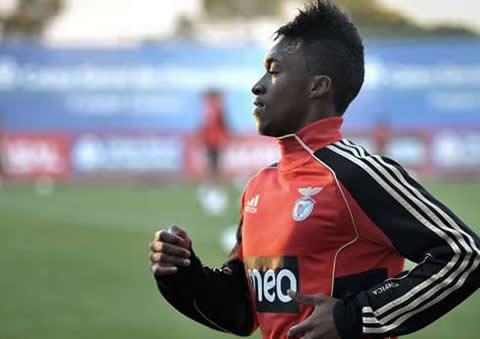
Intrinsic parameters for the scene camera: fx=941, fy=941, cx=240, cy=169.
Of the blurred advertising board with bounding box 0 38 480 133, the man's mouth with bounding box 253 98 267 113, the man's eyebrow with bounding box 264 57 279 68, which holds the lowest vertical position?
the man's mouth with bounding box 253 98 267 113

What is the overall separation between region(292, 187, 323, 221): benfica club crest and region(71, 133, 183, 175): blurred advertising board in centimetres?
1851

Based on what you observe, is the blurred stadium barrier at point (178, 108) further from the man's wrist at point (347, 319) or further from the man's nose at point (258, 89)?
the man's wrist at point (347, 319)

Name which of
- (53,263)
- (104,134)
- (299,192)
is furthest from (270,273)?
(104,134)

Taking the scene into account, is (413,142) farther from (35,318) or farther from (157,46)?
(35,318)

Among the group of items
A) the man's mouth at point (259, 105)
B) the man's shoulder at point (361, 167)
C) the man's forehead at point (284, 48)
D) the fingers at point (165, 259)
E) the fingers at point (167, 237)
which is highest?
the man's forehead at point (284, 48)

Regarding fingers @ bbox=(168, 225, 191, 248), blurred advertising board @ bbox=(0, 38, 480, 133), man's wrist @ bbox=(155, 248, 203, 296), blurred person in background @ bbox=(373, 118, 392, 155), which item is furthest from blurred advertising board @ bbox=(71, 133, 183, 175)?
fingers @ bbox=(168, 225, 191, 248)

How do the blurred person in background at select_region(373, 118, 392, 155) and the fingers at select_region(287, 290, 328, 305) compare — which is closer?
the fingers at select_region(287, 290, 328, 305)

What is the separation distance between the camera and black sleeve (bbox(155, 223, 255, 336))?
286 cm

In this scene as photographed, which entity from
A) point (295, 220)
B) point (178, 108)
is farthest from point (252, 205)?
A: point (178, 108)

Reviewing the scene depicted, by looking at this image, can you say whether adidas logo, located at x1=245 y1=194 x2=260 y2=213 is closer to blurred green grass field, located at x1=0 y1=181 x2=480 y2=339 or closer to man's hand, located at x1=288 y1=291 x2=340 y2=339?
man's hand, located at x1=288 y1=291 x2=340 y2=339

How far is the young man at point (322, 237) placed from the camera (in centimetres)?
252

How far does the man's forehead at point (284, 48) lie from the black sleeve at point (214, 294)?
656mm

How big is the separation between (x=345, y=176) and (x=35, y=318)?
4976 millimetres

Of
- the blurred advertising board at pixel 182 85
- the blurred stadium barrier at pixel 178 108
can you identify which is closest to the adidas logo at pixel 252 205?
the blurred stadium barrier at pixel 178 108
